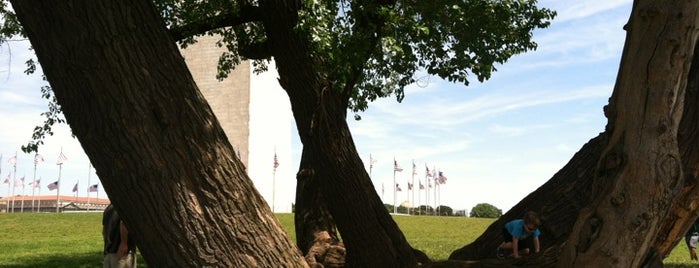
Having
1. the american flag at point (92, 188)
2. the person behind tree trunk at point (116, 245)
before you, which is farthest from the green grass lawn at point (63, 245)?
the american flag at point (92, 188)

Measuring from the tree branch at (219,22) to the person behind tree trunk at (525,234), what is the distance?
410 cm

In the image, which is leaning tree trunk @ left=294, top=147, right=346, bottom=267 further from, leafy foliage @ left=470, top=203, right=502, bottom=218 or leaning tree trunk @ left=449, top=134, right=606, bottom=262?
leafy foliage @ left=470, top=203, right=502, bottom=218

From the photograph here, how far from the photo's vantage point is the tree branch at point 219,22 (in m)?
9.02

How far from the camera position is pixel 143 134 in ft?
13.8

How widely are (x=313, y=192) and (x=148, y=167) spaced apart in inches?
223

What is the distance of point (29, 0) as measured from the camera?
14.4 ft

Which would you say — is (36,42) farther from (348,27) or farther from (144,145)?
(348,27)

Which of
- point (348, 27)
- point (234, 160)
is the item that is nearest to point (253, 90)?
point (348, 27)

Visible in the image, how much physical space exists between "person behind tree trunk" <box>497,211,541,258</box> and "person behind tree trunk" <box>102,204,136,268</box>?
159 inches

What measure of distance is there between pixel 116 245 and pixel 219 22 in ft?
12.2

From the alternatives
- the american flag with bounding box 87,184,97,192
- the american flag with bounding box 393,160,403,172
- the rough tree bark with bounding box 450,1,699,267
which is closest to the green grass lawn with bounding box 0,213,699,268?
the rough tree bark with bounding box 450,1,699,267

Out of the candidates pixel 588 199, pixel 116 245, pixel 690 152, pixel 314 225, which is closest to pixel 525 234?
pixel 690 152

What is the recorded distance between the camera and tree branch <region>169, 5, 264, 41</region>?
902cm

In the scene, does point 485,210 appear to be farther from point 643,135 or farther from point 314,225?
point 643,135
